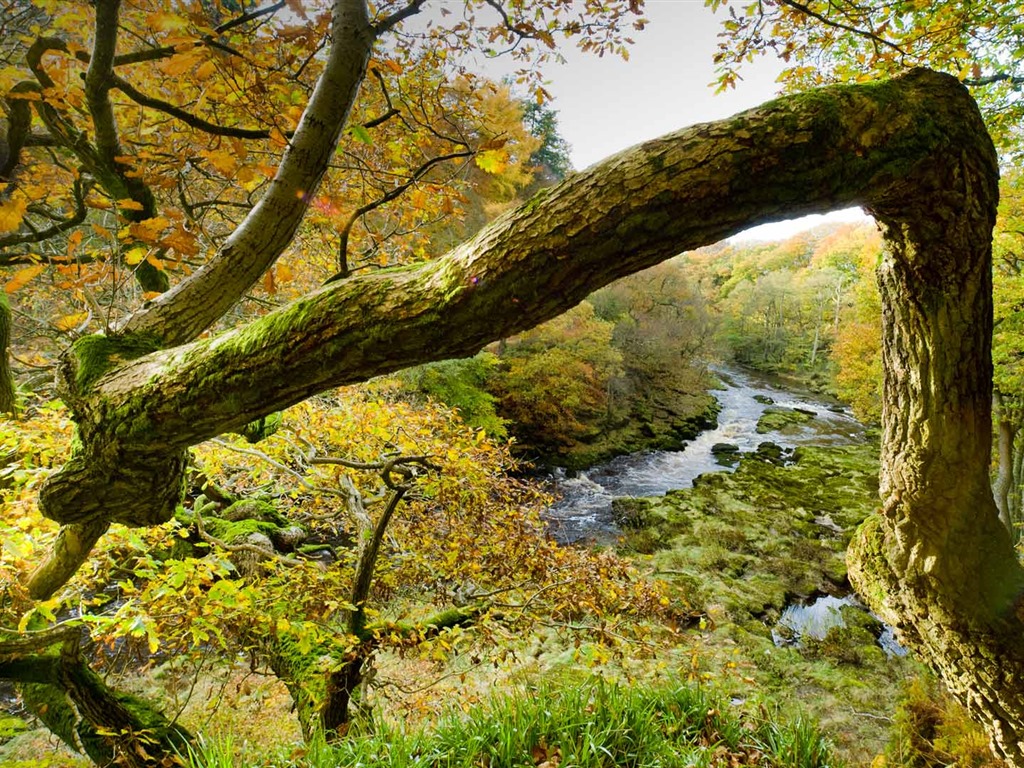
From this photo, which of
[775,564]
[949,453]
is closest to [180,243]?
[949,453]

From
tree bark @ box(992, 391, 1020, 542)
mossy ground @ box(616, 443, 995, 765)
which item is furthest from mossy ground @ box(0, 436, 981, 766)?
tree bark @ box(992, 391, 1020, 542)

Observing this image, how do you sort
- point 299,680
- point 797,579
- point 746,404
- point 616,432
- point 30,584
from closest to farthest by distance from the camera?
point 30,584 < point 299,680 < point 797,579 < point 616,432 < point 746,404

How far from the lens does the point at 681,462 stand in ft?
49.5

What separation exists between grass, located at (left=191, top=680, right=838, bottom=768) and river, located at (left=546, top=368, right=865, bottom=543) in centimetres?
381

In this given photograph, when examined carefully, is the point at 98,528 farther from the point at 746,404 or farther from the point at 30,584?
the point at 746,404

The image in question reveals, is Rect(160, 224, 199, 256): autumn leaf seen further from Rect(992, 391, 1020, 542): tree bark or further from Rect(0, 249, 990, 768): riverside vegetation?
Rect(992, 391, 1020, 542): tree bark

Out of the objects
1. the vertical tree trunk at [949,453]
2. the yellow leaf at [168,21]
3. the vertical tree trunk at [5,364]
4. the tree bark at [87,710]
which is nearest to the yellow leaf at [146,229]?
the yellow leaf at [168,21]

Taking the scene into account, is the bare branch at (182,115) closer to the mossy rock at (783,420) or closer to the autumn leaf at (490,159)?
the autumn leaf at (490,159)

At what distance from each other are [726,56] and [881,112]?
2787mm

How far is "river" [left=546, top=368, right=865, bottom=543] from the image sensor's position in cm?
1109

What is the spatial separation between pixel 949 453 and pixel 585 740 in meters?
2.39

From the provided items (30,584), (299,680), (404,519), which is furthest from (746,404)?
(30,584)

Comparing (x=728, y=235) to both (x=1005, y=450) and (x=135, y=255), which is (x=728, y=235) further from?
(x=1005, y=450)

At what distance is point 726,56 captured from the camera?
3264 mm
